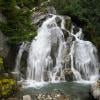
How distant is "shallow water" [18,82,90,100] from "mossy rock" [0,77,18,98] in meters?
0.56

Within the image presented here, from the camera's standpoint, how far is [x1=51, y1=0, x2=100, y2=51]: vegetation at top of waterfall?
30.1 m

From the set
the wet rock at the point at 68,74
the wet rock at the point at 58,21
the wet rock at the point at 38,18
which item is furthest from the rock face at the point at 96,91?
the wet rock at the point at 38,18

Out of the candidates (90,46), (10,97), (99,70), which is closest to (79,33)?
(90,46)

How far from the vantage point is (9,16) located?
23.8 metres

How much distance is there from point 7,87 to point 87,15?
1495cm

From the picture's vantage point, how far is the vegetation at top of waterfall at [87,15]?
30125 mm

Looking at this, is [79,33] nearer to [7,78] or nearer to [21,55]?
[21,55]

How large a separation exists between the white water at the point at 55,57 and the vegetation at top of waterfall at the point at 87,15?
43.0 inches

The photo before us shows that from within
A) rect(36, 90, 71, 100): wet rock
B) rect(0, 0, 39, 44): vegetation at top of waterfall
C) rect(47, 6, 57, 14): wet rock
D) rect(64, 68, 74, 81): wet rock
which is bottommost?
rect(36, 90, 71, 100): wet rock

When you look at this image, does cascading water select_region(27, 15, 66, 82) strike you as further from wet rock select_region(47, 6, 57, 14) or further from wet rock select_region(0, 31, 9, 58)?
wet rock select_region(47, 6, 57, 14)

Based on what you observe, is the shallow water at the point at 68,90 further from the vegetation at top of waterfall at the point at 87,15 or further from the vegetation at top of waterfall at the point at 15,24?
the vegetation at top of waterfall at the point at 87,15

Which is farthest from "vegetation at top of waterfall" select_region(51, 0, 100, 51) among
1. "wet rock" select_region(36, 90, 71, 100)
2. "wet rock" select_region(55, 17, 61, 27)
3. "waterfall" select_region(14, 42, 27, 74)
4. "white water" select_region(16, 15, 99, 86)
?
"wet rock" select_region(36, 90, 71, 100)

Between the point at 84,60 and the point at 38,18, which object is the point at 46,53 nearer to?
the point at 84,60

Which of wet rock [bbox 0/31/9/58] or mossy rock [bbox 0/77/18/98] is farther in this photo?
wet rock [bbox 0/31/9/58]
